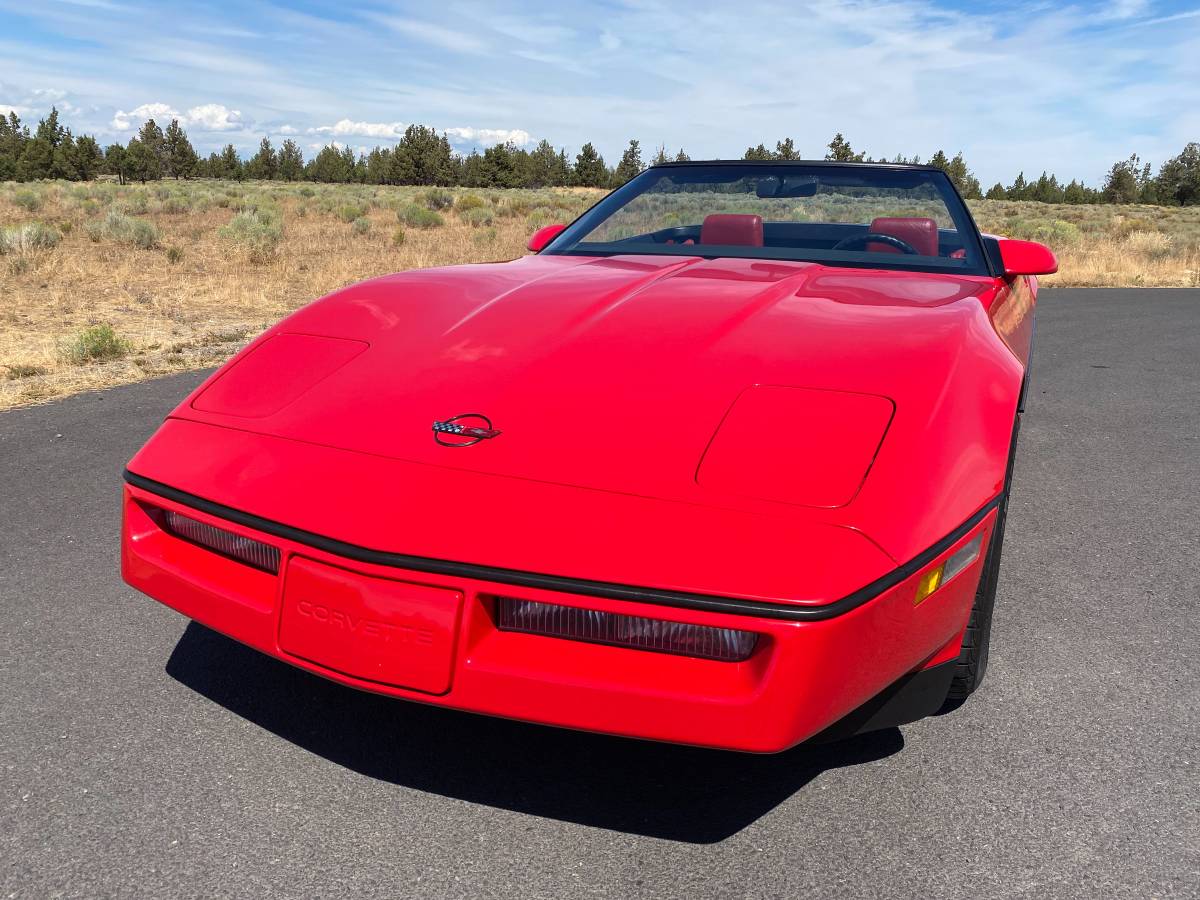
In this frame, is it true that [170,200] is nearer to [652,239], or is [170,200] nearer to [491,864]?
[652,239]

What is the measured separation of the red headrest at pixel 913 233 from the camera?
10.7 ft

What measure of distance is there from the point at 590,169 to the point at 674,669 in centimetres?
7661

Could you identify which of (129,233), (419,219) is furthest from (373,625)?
(419,219)

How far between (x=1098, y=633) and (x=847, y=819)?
1325 mm

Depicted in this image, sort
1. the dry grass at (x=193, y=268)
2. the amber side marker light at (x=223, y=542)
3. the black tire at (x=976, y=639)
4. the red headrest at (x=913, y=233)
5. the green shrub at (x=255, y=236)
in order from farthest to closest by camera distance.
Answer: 1. the green shrub at (x=255, y=236)
2. the dry grass at (x=193, y=268)
3. the red headrest at (x=913, y=233)
4. the black tire at (x=976, y=639)
5. the amber side marker light at (x=223, y=542)

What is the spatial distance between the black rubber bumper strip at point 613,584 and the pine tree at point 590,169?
7479cm

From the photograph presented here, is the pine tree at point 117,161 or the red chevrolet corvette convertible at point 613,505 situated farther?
the pine tree at point 117,161

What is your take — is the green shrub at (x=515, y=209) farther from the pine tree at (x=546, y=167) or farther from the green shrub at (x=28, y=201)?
the pine tree at (x=546, y=167)

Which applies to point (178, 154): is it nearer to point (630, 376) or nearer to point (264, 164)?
point (264, 164)

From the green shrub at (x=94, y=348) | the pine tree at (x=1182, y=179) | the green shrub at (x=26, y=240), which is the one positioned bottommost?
the green shrub at (x=94, y=348)

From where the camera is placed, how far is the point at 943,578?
1.76 m

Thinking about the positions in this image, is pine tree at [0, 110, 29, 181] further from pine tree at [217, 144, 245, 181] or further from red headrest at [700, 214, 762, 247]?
red headrest at [700, 214, 762, 247]

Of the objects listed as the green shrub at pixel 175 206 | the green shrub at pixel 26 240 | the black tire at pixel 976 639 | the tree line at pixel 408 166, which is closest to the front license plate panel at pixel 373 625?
the black tire at pixel 976 639

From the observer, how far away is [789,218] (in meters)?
4.11
